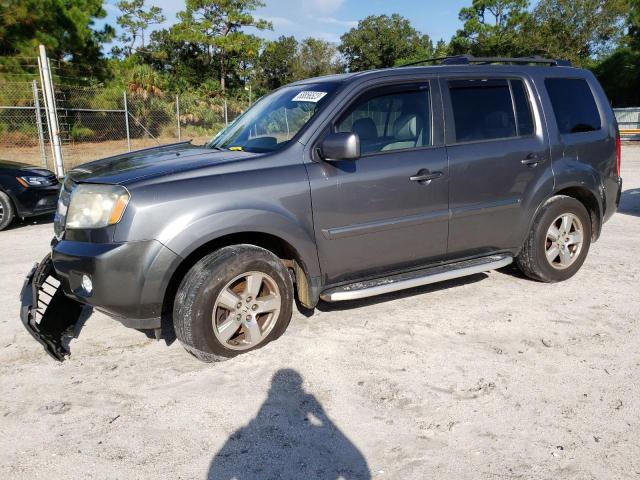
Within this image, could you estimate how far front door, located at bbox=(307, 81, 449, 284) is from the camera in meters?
3.78

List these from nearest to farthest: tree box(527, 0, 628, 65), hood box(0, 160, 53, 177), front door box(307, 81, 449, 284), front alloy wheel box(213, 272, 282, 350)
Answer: front alloy wheel box(213, 272, 282, 350), front door box(307, 81, 449, 284), hood box(0, 160, 53, 177), tree box(527, 0, 628, 65)

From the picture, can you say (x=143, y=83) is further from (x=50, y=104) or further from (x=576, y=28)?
(x=576, y=28)

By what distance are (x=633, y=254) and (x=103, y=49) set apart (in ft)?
82.8

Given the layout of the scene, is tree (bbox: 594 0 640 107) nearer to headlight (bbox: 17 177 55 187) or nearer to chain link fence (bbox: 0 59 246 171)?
chain link fence (bbox: 0 59 246 171)

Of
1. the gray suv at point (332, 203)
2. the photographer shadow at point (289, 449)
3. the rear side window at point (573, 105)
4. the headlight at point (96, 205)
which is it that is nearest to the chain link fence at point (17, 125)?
the gray suv at point (332, 203)

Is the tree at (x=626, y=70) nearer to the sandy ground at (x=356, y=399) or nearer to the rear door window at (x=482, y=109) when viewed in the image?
the rear door window at (x=482, y=109)

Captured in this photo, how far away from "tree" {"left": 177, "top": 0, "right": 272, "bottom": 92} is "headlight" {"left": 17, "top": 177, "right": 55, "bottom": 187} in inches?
1409

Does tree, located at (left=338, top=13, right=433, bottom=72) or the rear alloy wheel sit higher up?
tree, located at (left=338, top=13, right=433, bottom=72)

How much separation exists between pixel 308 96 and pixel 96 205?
174cm

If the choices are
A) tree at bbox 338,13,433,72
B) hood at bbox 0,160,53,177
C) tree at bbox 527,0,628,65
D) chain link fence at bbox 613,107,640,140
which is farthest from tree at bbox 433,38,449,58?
hood at bbox 0,160,53,177

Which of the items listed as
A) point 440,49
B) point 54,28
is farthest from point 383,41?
point 54,28

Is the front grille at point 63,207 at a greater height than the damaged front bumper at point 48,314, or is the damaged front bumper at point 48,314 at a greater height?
the front grille at point 63,207

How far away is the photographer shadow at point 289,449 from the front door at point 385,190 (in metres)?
1.14

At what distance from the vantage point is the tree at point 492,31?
45.3 meters
